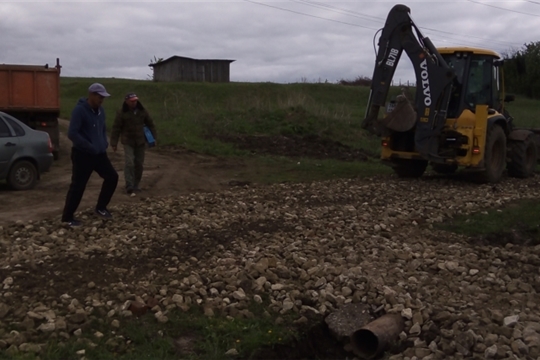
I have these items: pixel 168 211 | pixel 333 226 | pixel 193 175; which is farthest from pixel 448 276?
pixel 193 175

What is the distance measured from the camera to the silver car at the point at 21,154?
13.2 m

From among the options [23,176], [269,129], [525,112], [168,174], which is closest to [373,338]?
[23,176]

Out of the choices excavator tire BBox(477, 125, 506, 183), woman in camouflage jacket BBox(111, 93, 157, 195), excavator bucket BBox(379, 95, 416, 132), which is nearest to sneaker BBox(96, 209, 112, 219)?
woman in camouflage jacket BBox(111, 93, 157, 195)

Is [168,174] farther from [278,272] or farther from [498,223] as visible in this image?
[278,272]

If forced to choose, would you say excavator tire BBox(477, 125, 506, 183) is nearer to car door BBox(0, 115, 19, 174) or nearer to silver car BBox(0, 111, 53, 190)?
silver car BBox(0, 111, 53, 190)

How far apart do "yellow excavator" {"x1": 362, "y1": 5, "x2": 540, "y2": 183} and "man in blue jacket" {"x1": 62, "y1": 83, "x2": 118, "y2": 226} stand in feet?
21.4

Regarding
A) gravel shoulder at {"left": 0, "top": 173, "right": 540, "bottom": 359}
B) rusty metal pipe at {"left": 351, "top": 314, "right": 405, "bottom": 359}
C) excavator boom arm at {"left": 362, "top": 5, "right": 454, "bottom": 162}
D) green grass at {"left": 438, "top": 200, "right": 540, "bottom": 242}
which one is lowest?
rusty metal pipe at {"left": 351, "top": 314, "right": 405, "bottom": 359}

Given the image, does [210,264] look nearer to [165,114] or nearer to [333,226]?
[333,226]

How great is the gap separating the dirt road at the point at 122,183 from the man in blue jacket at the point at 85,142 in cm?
110

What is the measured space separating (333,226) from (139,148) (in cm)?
435

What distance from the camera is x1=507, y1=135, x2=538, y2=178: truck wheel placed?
1572cm

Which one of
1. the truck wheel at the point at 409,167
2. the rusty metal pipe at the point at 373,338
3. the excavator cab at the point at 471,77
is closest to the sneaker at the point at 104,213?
the rusty metal pipe at the point at 373,338

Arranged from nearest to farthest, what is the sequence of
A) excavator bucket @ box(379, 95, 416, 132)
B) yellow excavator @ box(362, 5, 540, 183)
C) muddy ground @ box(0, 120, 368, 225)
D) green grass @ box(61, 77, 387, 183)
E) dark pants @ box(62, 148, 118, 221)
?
dark pants @ box(62, 148, 118, 221), muddy ground @ box(0, 120, 368, 225), yellow excavator @ box(362, 5, 540, 183), excavator bucket @ box(379, 95, 416, 132), green grass @ box(61, 77, 387, 183)

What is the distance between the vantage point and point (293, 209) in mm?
11258
